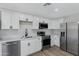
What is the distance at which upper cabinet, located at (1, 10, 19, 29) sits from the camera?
262cm

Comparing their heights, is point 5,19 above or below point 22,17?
below

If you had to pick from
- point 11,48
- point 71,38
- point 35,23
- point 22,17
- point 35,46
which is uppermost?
point 22,17

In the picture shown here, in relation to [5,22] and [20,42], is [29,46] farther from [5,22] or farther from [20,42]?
[5,22]

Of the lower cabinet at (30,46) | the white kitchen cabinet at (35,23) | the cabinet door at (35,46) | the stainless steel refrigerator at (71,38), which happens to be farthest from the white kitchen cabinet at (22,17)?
the stainless steel refrigerator at (71,38)

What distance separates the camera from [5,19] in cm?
267

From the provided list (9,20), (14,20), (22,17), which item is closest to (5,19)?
(9,20)

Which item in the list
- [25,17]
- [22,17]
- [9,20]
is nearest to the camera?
[9,20]

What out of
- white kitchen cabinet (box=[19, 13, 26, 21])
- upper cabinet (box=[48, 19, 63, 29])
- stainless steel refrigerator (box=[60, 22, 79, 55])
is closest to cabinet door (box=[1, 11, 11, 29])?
white kitchen cabinet (box=[19, 13, 26, 21])

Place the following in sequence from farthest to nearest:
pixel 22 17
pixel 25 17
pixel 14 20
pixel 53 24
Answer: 1. pixel 53 24
2. pixel 25 17
3. pixel 22 17
4. pixel 14 20

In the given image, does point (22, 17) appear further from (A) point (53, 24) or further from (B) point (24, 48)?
(A) point (53, 24)

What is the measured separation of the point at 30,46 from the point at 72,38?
2102mm

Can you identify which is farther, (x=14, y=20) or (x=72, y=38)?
(x=72, y=38)

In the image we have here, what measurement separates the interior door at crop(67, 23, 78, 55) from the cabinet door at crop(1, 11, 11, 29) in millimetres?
2930

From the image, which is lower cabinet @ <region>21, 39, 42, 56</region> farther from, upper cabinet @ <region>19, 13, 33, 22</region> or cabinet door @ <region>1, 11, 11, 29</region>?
upper cabinet @ <region>19, 13, 33, 22</region>
